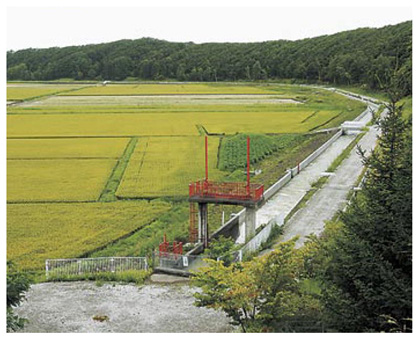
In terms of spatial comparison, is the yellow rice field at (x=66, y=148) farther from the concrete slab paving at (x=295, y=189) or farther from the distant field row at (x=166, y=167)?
the concrete slab paving at (x=295, y=189)

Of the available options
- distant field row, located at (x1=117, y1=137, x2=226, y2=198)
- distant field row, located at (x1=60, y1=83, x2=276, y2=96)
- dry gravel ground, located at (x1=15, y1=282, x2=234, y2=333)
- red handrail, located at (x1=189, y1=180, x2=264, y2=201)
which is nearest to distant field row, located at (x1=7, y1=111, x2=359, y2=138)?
distant field row, located at (x1=117, y1=137, x2=226, y2=198)

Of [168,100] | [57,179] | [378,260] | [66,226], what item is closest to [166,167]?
[57,179]

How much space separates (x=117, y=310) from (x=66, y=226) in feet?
28.1

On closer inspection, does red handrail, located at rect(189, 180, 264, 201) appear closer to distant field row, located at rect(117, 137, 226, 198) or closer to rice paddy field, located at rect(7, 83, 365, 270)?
rice paddy field, located at rect(7, 83, 365, 270)

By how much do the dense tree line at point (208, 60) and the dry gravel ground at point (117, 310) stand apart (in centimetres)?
8114

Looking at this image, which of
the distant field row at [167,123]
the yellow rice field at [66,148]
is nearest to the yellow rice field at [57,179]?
the yellow rice field at [66,148]

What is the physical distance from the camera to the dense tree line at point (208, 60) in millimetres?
105188

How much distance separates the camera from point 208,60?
131 metres

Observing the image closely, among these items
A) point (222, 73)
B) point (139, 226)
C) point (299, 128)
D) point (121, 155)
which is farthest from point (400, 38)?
point (139, 226)

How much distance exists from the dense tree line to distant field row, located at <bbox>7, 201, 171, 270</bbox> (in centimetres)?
7358

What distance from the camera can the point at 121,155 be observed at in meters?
36.6

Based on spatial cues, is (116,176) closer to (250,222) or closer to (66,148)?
(66,148)

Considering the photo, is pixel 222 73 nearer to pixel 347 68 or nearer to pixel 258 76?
pixel 258 76

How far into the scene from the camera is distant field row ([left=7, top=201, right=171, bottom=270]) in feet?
64.4
